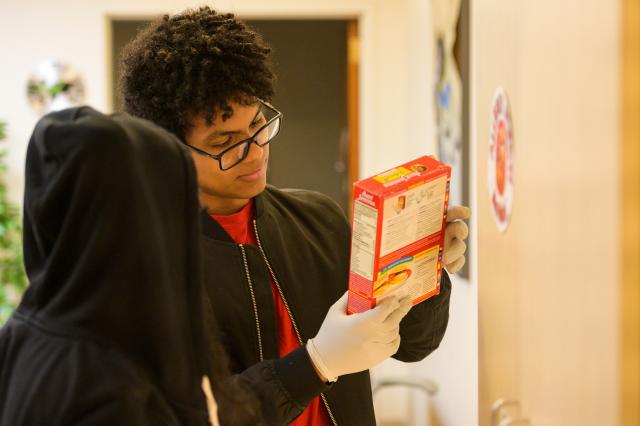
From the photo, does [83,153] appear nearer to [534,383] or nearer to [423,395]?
[534,383]

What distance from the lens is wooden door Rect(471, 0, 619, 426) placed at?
0.73 metres

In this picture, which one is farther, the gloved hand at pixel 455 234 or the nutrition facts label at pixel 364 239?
the gloved hand at pixel 455 234

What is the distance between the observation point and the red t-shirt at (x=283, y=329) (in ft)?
3.87

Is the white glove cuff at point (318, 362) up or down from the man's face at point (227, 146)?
down

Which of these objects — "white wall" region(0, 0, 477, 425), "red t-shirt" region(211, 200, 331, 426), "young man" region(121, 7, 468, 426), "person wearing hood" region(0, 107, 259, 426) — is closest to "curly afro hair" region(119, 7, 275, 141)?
"young man" region(121, 7, 468, 426)

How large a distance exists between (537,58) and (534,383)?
0.40 m

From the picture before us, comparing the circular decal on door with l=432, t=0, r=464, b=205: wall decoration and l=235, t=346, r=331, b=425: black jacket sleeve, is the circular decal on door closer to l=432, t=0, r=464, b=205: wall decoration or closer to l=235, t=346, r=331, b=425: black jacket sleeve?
l=235, t=346, r=331, b=425: black jacket sleeve

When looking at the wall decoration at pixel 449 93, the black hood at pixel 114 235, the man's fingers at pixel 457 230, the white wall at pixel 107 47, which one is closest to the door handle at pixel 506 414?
the man's fingers at pixel 457 230

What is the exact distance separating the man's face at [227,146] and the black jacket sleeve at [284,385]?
0.26 meters

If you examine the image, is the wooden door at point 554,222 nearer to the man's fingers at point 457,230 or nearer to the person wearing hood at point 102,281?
the man's fingers at point 457,230

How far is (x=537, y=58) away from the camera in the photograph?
933 millimetres

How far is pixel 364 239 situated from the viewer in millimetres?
891

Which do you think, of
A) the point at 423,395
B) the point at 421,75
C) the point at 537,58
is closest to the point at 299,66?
the point at 421,75

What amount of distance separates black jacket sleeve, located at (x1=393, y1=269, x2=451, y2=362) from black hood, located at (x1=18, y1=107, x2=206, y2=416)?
Answer: 0.57 m
